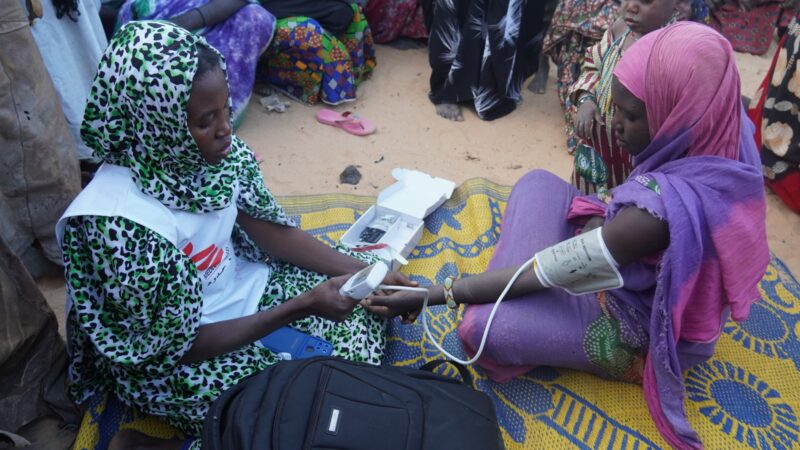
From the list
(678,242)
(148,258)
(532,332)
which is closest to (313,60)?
(532,332)

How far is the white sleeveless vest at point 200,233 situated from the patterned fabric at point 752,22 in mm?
4928

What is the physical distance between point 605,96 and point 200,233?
165 centimetres

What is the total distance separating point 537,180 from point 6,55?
2.01 m

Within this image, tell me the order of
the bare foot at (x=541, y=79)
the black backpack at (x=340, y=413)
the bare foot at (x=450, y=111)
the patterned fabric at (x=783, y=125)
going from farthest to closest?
the bare foot at (x=541, y=79) < the bare foot at (x=450, y=111) < the patterned fabric at (x=783, y=125) < the black backpack at (x=340, y=413)

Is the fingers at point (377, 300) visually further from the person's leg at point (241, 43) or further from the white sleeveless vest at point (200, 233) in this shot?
the person's leg at point (241, 43)

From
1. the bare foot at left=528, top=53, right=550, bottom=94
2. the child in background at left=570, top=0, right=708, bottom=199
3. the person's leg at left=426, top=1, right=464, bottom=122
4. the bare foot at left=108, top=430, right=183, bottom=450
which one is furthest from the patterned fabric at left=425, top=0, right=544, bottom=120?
the bare foot at left=108, top=430, right=183, bottom=450

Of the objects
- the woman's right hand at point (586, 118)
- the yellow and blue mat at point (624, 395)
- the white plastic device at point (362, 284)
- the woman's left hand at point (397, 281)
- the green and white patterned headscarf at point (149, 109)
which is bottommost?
the yellow and blue mat at point (624, 395)

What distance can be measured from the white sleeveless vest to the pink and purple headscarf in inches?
44.6

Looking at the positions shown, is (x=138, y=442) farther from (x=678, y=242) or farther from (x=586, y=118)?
(x=586, y=118)

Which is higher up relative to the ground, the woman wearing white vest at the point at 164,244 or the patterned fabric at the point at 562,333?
the woman wearing white vest at the point at 164,244

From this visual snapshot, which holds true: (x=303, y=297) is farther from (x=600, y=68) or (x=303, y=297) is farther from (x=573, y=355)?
(x=600, y=68)

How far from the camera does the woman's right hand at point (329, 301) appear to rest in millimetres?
1668

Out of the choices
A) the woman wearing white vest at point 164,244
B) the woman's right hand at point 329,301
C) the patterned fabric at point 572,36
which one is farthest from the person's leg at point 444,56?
the woman's right hand at point 329,301

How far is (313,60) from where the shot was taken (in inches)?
147
